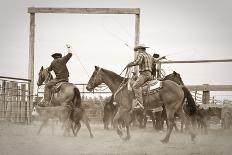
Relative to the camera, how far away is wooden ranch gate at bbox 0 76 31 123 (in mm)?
16172

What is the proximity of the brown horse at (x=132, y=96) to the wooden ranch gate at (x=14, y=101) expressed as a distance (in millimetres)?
4802

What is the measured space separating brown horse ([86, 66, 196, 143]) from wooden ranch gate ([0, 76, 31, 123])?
4802 mm

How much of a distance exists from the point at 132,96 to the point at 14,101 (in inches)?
245

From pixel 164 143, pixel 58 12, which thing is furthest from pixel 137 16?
pixel 164 143

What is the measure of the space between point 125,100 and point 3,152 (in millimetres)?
4543

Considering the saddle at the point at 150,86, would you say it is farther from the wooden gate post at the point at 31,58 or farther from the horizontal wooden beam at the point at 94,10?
the wooden gate post at the point at 31,58

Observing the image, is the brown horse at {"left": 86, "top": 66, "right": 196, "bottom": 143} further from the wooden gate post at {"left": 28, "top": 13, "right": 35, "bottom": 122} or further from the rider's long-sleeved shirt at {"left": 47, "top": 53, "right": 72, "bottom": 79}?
the wooden gate post at {"left": 28, "top": 13, "right": 35, "bottom": 122}

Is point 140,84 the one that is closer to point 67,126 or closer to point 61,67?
point 67,126

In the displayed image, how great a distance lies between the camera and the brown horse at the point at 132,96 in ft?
37.4

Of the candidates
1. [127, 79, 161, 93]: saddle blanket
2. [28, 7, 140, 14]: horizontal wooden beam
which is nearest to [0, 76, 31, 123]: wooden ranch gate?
[28, 7, 140, 14]: horizontal wooden beam

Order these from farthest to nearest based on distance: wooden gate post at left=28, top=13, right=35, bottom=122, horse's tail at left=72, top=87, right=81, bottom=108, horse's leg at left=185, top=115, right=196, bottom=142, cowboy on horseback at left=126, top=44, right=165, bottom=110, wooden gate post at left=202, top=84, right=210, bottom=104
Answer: wooden gate post at left=28, top=13, right=35, bottom=122 < wooden gate post at left=202, top=84, right=210, bottom=104 < horse's tail at left=72, top=87, right=81, bottom=108 < cowboy on horseback at left=126, top=44, right=165, bottom=110 < horse's leg at left=185, top=115, right=196, bottom=142

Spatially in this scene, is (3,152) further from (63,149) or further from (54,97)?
(54,97)

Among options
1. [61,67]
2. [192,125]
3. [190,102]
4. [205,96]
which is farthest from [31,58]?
[190,102]

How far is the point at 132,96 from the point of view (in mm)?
11781
